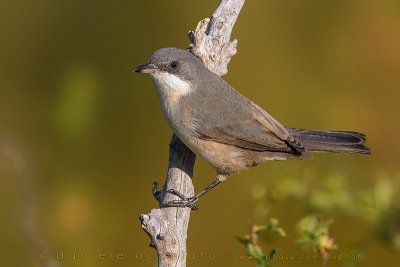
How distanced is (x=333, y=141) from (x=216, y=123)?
34.2 inches

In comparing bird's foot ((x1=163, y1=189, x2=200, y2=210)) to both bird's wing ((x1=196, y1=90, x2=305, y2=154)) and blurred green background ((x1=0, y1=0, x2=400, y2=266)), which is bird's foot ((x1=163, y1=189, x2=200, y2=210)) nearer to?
bird's wing ((x1=196, y1=90, x2=305, y2=154))

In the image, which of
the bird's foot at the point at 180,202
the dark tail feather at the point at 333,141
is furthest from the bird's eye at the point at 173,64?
the dark tail feather at the point at 333,141

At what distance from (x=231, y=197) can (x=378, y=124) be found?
138 cm

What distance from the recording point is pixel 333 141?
357cm

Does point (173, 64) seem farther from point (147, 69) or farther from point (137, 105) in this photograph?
point (137, 105)

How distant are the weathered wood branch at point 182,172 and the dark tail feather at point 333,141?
80cm

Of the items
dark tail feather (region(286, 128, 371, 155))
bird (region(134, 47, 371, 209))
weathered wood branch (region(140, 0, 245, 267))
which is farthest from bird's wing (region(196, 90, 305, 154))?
weathered wood branch (region(140, 0, 245, 267))

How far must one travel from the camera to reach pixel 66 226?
12.8ft

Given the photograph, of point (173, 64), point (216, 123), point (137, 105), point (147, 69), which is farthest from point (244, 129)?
point (137, 105)

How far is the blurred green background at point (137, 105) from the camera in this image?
389cm

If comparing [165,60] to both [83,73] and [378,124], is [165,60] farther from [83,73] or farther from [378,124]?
[378,124]

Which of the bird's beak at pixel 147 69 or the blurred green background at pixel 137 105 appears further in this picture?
the blurred green background at pixel 137 105

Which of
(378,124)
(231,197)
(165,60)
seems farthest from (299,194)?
(378,124)

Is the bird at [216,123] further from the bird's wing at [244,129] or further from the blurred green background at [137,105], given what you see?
the blurred green background at [137,105]
